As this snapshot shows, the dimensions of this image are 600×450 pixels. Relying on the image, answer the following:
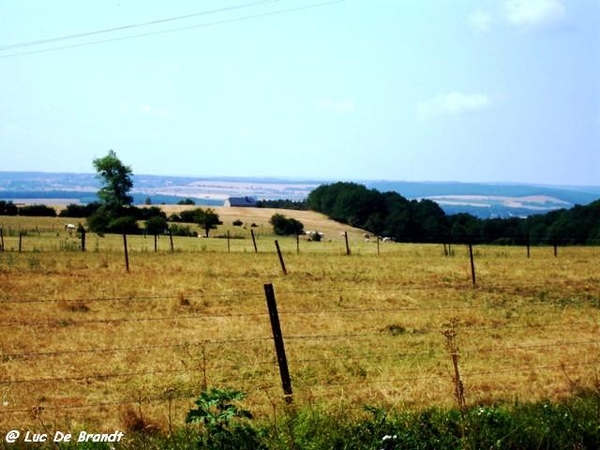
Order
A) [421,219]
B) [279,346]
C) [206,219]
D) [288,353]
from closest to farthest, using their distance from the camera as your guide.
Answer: [279,346], [288,353], [206,219], [421,219]

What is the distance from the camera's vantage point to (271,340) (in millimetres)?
15039

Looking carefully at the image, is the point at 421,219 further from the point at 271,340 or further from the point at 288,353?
the point at 288,353

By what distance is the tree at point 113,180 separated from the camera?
11975cm

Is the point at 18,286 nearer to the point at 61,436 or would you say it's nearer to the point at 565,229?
the point at 61,436

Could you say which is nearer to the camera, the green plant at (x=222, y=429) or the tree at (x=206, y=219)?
the green plant at (x=222, y=429)

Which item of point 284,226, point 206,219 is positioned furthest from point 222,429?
point 206,219

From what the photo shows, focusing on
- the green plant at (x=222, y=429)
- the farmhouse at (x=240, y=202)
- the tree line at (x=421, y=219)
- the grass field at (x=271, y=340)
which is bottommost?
the tree line at (x=421, y=219)

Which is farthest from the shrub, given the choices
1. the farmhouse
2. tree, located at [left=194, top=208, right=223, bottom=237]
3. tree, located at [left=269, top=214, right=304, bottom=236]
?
the farmhouse

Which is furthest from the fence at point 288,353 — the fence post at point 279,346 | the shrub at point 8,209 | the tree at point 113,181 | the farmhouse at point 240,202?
the farmhouse at point 240,202

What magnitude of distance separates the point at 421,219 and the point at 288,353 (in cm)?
12748

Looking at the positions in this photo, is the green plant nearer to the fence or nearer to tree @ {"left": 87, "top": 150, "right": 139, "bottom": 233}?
the fence

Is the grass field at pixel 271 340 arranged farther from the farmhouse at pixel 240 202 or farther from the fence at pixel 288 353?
the farmhouse at pixel 240 202

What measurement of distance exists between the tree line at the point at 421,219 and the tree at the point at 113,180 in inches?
1785

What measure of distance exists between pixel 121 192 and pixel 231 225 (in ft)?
109
